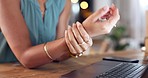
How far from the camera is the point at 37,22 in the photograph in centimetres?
109

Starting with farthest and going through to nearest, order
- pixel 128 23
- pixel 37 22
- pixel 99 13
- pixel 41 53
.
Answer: pixel 128 23
pixel 37 22
pixel 41 53
pixel 99 13

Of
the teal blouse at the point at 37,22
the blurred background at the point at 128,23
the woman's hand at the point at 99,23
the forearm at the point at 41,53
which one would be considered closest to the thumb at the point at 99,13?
the woman's hand at the point at 99,23

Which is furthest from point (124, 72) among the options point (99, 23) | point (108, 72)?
point (99, 23)

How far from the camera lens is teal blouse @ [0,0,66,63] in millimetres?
1065

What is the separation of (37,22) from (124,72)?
1.33 ft

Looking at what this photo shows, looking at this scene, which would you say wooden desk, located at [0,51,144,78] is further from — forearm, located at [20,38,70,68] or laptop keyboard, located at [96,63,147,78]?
laptop keyboard, located at [96,63,147,78]

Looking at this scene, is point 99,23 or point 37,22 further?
point 37,22

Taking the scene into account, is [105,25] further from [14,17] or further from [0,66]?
[0,66]

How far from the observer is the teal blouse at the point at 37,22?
1065 millimetres

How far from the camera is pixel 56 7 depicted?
119cm

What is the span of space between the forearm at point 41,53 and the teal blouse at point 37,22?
0.11m

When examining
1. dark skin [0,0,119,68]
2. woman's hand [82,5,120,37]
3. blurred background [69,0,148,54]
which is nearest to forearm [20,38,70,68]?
dark skin [0,0,119,68]

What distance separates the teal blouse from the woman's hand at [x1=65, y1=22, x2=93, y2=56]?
0.24 meters

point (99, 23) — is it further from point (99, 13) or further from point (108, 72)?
point (108, 72)
